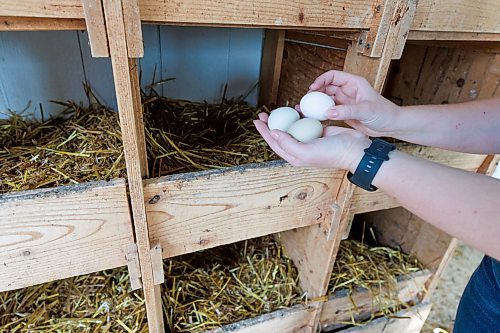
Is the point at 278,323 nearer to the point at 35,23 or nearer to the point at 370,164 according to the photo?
the point at 370,164

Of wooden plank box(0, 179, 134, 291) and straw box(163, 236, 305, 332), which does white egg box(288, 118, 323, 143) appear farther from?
straw box(163, 236, 305, 332)

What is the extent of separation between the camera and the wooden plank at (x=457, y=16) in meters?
0.74

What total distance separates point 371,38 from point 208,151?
0.47 m

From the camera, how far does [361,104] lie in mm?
713

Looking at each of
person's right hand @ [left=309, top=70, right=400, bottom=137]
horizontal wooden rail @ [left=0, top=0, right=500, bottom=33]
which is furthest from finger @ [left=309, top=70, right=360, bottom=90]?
horizontal wooden rail @ [left=0, top=0, right=500, bottom=33]

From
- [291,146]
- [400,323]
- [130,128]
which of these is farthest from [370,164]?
[400,323]

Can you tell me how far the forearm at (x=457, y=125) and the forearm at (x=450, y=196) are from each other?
0.24m

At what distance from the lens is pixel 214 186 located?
0.77 metres

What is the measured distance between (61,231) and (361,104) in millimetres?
643

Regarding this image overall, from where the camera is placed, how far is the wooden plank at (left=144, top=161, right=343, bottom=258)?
0.75 metres

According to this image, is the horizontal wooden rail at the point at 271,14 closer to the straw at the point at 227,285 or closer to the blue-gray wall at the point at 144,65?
the blue-gray wall at the point at 144,65

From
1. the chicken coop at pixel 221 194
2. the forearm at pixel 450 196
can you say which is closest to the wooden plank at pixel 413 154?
the chicken coop at pixel 221 194

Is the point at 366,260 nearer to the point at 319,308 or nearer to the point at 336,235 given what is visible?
the point at 319,308

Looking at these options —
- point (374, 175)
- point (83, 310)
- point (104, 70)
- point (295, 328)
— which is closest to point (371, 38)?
point (374, 175)
